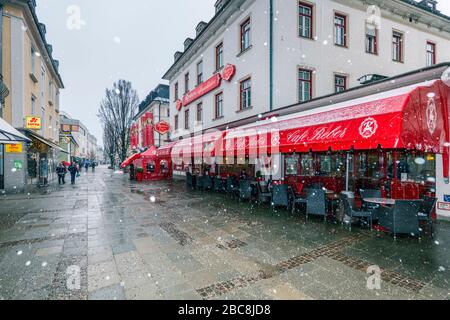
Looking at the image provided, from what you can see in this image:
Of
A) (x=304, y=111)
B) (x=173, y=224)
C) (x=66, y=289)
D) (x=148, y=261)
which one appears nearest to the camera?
(x=66, y=289)

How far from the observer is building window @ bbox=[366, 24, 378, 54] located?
14.0 m

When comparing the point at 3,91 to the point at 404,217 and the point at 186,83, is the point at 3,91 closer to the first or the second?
the point at 186,83

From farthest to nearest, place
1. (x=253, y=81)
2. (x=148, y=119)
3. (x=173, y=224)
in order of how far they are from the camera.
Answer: (x=148, y=119) → (x=253, y=81) → (x=173, y=224)

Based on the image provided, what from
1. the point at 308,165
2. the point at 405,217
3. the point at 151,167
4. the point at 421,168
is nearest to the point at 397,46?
the point at 308,165

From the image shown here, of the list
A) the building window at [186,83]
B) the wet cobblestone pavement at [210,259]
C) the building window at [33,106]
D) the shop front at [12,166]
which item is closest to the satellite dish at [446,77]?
the wet cobblestone pavement at [210,259]

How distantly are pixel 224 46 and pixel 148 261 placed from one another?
15.0 m

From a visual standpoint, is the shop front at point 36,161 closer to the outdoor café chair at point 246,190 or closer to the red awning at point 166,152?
the red awning at point 166,152

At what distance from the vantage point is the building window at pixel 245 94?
46.3 ft

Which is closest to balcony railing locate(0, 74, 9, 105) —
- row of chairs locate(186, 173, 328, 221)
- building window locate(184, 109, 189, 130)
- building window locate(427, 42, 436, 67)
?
row of chairs locate(186, 173, 328, 221)

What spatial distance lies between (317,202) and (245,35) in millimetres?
11302

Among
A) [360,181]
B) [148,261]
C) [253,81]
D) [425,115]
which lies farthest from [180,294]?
[253,81]

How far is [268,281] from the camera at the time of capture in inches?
153

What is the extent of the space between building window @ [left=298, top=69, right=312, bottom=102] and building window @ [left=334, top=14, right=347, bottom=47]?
8.67 feet
